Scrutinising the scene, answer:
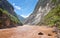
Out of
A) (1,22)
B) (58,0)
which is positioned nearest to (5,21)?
(1,22)

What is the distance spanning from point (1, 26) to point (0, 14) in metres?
7.23

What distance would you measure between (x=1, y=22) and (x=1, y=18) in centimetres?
Answer: 240

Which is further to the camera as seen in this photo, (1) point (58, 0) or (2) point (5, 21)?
(1) point (58, 0)

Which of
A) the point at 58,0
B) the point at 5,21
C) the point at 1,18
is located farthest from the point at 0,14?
the point at 58,0

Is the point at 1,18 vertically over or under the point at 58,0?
under

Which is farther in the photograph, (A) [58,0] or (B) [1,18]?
(A) [58,0]

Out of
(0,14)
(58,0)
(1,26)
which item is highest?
(58,0)

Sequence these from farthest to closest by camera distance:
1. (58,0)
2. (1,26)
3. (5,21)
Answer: (58,0) < (5,21) < (1,26)

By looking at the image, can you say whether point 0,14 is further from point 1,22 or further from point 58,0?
point 58,0

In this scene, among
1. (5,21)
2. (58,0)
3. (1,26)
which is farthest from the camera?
(58,0)

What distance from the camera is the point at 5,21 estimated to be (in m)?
96.6

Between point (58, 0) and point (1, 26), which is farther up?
point (58, 0)

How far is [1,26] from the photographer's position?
3442 inches

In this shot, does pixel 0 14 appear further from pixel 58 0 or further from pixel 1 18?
pixel 58 0
